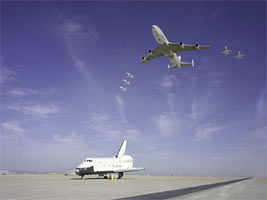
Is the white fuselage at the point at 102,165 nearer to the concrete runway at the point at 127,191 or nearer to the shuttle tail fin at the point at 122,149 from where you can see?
the shuttle tail fin at the point at 122,149

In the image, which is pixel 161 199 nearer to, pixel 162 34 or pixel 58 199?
pixel 58 199

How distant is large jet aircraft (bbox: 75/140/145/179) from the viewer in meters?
54.8

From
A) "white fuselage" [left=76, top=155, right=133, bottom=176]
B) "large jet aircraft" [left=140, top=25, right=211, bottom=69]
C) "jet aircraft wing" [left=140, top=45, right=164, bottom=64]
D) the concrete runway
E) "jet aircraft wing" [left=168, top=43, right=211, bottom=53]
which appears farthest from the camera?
"white fuselage" [left=76, top=155, right=133, bottom=176]

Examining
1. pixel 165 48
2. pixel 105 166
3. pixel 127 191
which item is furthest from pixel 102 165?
pixel 127 191

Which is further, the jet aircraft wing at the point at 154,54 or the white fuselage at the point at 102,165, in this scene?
the white fuselage at the point at 102,165

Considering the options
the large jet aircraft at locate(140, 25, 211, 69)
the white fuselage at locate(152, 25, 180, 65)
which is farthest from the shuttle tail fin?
the white fuselage at locate(152, 25, 180, 65)

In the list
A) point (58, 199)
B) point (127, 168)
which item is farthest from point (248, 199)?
point (127, 168)

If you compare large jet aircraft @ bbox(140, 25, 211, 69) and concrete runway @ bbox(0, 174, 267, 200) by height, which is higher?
large jet aircraft @ bbox(140, 25, 211, 69)

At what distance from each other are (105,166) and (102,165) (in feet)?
3.36

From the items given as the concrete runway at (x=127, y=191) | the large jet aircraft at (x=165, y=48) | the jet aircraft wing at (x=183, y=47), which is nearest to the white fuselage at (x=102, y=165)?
the concrete runway at (x=127, y=191)

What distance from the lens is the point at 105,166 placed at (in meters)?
58.4

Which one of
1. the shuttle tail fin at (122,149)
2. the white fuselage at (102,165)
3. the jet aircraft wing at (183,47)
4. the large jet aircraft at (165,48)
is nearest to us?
the large jet aircraft at (165,48)

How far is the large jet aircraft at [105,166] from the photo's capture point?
2156 inches

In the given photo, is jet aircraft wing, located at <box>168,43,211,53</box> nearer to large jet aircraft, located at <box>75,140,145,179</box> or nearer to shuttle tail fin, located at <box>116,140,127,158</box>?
large jet aircraft, located at <box>75,140,145,179</box>
